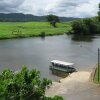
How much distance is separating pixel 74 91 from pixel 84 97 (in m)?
2.98

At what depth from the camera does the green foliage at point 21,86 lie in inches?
662

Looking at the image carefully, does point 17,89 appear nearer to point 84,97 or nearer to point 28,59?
point 84,97

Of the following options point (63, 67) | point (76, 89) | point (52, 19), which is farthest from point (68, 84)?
point (52, 19)

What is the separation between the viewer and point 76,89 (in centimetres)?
4122

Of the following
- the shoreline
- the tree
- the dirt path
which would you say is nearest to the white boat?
the shoreline

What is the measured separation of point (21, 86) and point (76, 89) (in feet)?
81.5

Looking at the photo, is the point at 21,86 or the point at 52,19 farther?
the point at 52,19

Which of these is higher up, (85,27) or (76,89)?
(85,27)

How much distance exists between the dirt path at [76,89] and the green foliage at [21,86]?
19836 mm

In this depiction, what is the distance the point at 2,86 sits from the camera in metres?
16.9

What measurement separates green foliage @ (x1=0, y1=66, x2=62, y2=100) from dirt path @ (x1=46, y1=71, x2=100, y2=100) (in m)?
19.8

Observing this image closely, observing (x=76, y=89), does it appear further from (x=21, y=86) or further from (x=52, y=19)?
(x=52, y=19)

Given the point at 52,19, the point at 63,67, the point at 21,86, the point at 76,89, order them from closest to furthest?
1. the point at 21,86
2. the point at 76,89
3. the point at 63,67
4. the point at 52,19

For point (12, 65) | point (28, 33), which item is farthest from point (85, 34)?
point (12, 65)
